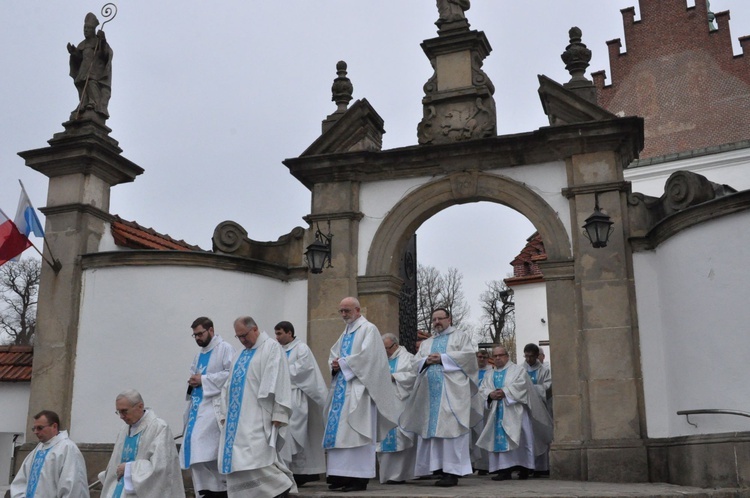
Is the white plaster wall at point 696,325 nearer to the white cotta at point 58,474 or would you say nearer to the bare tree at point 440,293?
the white cotta at point 58,474

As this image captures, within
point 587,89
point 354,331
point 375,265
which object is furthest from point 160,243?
point 587,89

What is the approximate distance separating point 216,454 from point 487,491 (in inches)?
105

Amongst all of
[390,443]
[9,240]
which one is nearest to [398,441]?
[390,443]

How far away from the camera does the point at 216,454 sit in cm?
820

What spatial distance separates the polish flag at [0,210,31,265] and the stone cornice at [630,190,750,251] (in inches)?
321

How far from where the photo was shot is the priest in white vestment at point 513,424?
10539 millimetres

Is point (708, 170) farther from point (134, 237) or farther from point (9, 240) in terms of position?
point (9, 240)

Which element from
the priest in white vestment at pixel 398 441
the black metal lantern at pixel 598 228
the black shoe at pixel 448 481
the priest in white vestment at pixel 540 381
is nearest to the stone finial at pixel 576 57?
the black metal lantern at pixel 598 228

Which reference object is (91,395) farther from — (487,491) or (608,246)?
(608,246)

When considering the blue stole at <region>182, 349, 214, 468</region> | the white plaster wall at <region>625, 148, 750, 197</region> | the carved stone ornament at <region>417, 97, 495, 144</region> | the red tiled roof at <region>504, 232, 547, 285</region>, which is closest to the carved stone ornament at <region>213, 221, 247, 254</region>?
the carved stone ornament at <region>417, 97, 495, 144</region>

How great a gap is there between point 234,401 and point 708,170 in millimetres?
15987

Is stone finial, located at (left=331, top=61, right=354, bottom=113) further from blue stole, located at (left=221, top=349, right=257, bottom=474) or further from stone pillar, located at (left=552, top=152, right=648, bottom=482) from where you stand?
blue stole, located at (left=221, top=349, right=257, bottom=474)

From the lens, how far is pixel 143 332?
37.0 ft

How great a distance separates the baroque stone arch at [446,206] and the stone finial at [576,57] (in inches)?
70.2
